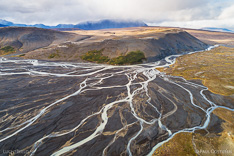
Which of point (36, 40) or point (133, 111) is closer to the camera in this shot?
point (133, 111)

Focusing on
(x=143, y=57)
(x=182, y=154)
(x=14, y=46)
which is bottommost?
(x=182, y=154)

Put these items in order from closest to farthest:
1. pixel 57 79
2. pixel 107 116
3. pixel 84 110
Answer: pixel 107 116, pixel 84 110, pixel 57 79

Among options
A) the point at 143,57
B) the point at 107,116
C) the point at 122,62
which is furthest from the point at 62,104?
the point at 143,57

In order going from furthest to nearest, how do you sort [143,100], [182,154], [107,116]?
[143,100]
[107,116]
[182,154]

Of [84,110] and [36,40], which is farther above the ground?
[36,40]

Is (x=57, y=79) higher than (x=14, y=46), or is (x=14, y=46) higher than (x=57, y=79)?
(x=14, y=46)

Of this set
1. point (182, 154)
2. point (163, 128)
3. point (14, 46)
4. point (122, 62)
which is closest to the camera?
point (182, 154)

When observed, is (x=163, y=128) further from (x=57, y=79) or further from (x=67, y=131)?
(x=57, y=79)

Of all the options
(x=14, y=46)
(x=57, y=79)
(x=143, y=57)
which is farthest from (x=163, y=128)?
(x=14, y=46)

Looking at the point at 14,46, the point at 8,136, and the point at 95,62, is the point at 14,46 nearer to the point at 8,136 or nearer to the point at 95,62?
the point at 95,62
